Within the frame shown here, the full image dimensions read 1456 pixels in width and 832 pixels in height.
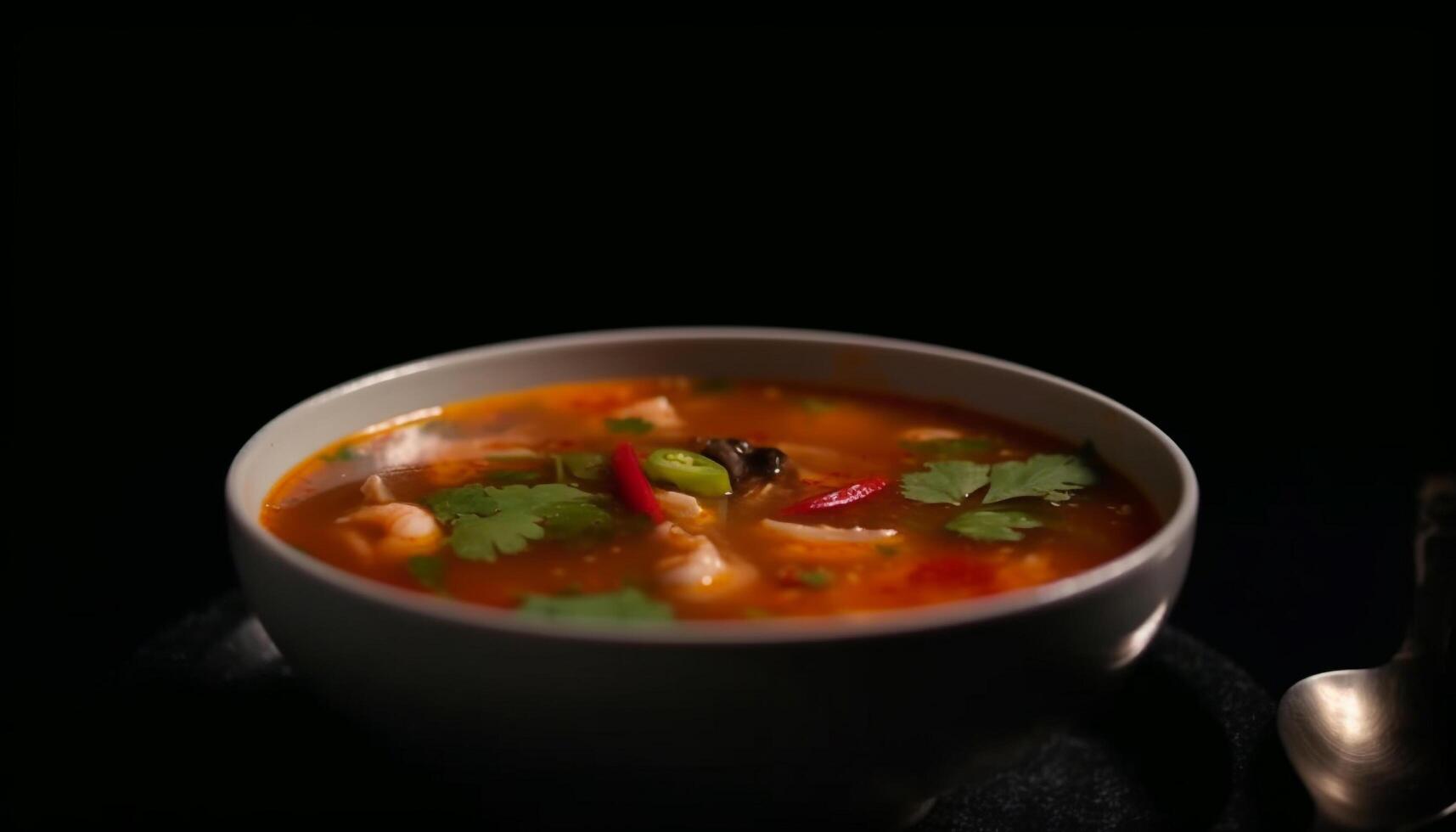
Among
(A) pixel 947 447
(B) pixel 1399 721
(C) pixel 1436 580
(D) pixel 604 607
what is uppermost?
(D) pixel 604 607

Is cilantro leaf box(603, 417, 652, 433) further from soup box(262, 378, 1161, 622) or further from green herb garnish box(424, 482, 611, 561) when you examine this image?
green herb garnish box(424, 482, 611, 561)

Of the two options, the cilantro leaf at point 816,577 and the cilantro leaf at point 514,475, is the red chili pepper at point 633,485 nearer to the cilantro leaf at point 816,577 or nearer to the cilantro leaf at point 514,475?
the cilantro leaf at point 514,475

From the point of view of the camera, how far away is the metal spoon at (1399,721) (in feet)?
6.20

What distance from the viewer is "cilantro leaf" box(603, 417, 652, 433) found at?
102 inches

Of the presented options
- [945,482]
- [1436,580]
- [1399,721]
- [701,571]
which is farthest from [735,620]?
[1436,580]

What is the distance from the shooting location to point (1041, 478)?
227cm

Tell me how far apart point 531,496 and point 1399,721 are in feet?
4.24

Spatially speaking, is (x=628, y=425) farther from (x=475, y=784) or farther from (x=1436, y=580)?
(x=1436, y=580)

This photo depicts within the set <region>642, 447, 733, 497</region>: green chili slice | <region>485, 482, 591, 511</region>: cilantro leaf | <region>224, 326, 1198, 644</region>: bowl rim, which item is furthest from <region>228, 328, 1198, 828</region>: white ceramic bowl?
<region>642, 447, 733, 497</region>: green chili slice

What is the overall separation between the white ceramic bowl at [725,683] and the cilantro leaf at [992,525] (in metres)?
0.28

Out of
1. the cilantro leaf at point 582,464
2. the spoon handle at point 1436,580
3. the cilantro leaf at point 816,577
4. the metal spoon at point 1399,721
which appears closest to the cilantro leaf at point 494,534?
the cilantro leaf at point 582,464

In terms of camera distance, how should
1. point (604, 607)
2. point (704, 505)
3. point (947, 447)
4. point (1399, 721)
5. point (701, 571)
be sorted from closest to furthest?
point (604, 607) → point (701, 571) → point (1399, 721) → point (704, 505) → point (947, 447)

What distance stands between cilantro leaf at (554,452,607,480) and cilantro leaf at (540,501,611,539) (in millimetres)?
179

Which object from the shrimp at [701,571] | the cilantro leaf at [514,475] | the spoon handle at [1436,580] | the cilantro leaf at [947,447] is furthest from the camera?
the cilantro leaf at [947,447]
